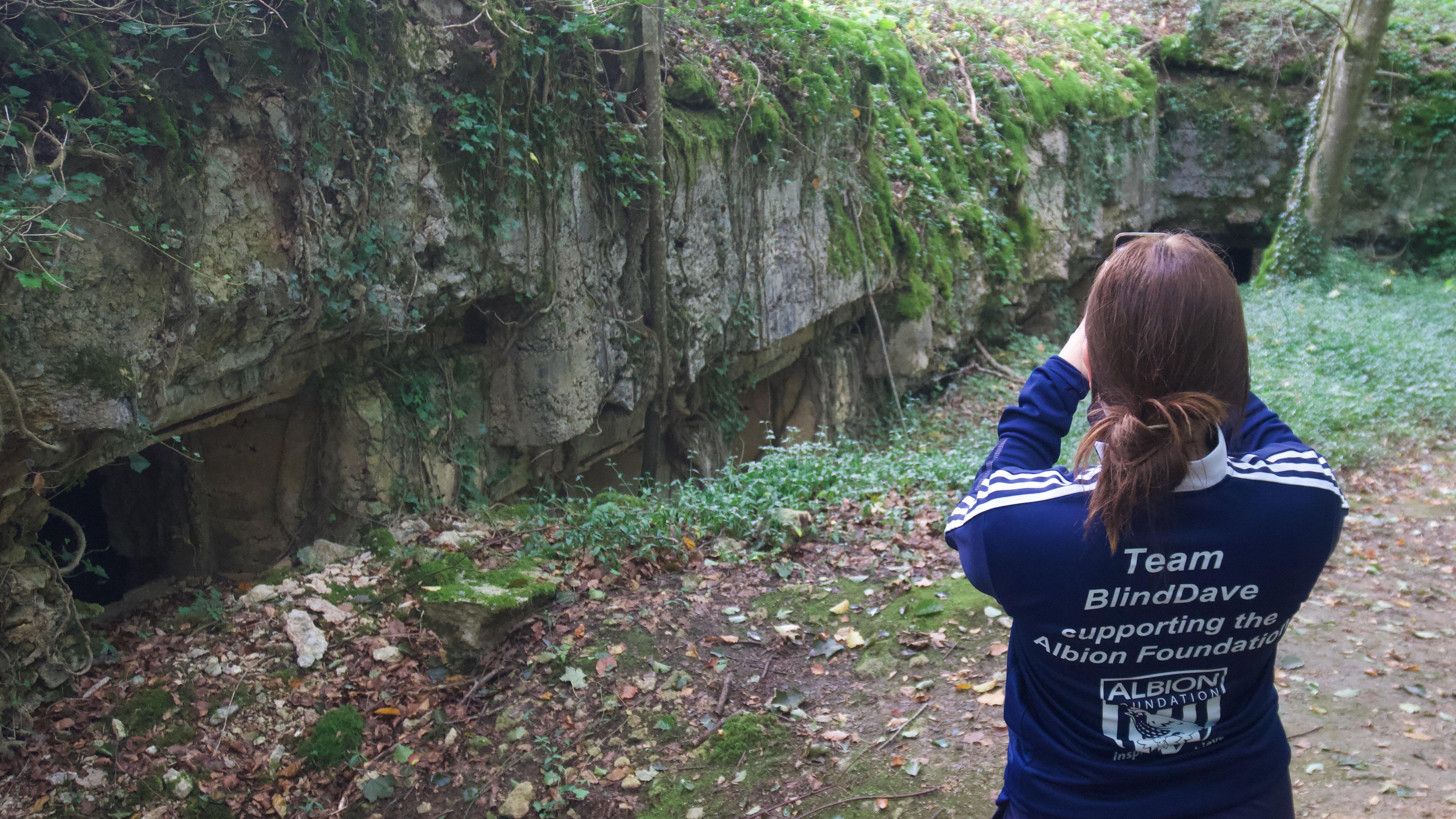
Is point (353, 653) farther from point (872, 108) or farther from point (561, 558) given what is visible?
point (872, 108)

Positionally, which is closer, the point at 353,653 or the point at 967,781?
the point at 967,781

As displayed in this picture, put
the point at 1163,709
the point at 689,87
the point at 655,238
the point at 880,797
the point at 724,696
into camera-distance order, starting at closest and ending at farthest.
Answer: the point at 1163,709 → the point at 880,797 → the point at 724,696 → the point at 655,238 → the point at 689,87

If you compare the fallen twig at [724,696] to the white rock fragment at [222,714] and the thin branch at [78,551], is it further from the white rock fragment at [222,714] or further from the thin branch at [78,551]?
the thin branch at [78,551]

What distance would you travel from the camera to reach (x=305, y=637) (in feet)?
14.1

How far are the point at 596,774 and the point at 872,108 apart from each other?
329 inches

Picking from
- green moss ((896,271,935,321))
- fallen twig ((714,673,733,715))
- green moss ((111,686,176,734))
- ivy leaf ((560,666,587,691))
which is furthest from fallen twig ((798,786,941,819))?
green moss ((896,271,935,321))

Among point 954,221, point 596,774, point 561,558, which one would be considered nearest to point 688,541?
point 561,558

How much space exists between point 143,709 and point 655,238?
485 centimetres

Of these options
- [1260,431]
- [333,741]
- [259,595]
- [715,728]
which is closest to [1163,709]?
[1260,431]

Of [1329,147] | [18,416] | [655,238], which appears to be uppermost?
[1329,147]

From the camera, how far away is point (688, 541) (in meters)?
5.39

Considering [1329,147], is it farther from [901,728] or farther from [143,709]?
[143,709]

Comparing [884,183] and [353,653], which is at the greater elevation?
[884,183]

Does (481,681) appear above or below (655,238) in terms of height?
below
